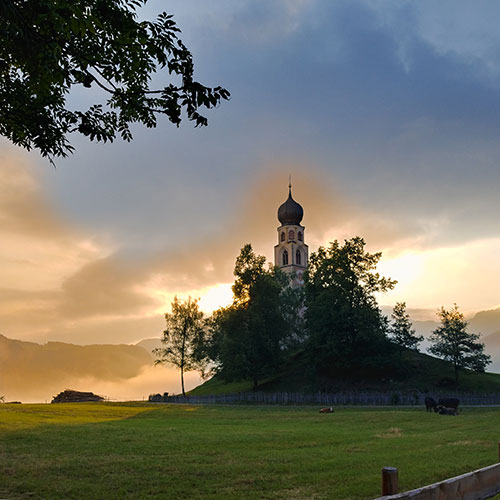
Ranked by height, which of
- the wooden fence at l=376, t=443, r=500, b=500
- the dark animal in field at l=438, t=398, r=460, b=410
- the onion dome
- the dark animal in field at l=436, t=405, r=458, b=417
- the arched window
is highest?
the onion dome

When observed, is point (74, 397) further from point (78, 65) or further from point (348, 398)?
point (78, 65)

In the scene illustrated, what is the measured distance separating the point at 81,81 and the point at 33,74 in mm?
1260

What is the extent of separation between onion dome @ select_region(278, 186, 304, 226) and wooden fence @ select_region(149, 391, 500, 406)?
2923 inches

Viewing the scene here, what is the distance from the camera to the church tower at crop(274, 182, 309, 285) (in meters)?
138

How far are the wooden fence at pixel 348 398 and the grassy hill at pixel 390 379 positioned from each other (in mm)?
5520

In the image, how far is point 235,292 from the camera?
79312 millimetres

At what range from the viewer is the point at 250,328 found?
76.5m

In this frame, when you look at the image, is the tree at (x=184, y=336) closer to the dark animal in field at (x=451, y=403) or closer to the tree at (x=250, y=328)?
the tree at (x=250, y=328)

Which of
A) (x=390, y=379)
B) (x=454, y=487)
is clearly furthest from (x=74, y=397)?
(x=454, y=487)

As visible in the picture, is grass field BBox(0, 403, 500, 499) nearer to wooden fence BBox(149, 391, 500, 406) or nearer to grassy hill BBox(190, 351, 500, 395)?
wooden fence BBox(149, 391, 500, 406)

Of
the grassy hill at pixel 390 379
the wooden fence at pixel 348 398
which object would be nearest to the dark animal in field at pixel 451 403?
the wooden fence at pixel 348 398

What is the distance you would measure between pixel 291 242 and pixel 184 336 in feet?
169

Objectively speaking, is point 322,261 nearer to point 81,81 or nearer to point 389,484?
point 81,81

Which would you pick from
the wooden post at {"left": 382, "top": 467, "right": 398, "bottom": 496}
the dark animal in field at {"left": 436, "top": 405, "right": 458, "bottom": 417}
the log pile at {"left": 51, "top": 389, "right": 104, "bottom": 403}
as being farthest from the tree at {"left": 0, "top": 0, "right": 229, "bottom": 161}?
the log pile at {"left": 51, "top": 389, "right": 104, "bottom": 403}
